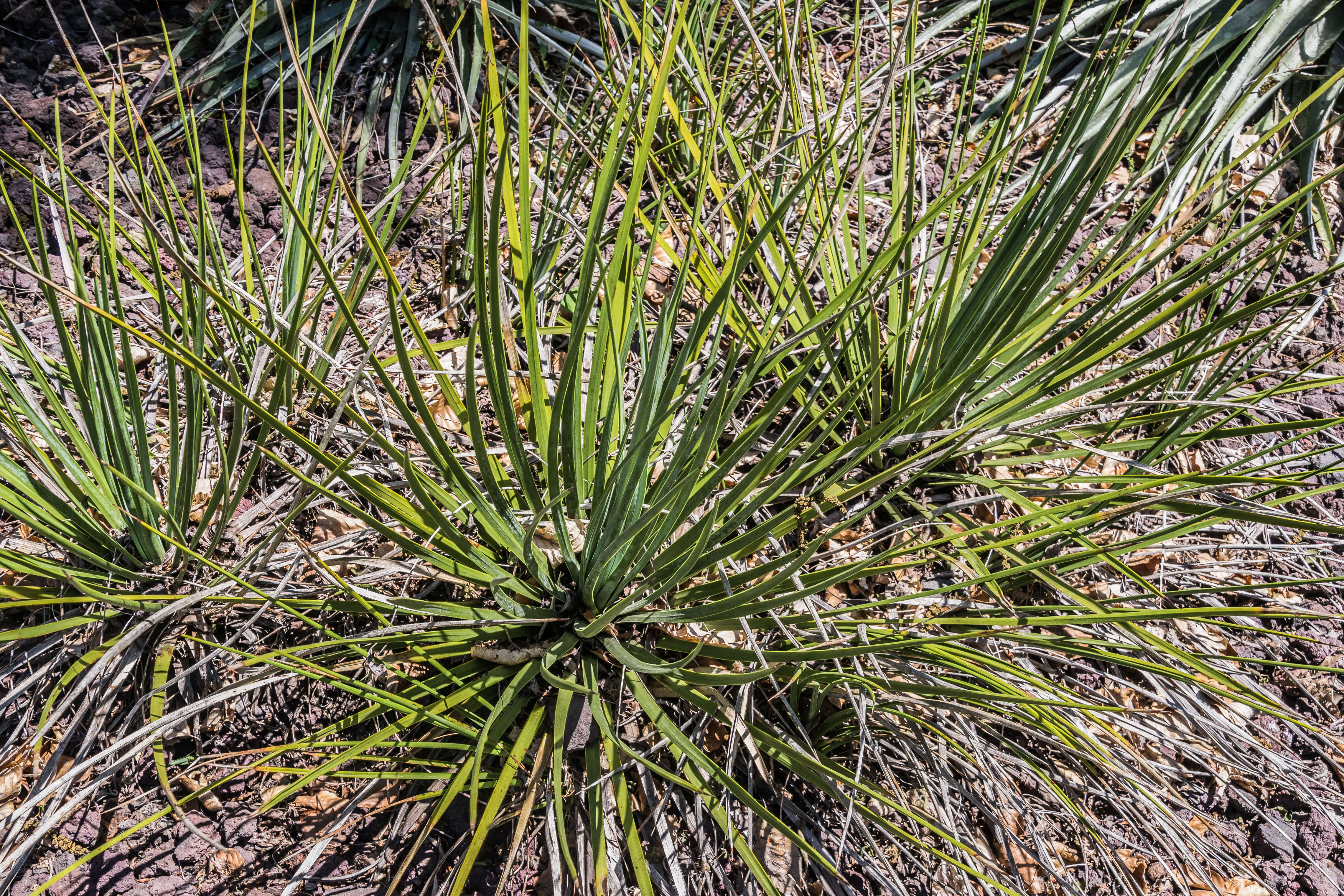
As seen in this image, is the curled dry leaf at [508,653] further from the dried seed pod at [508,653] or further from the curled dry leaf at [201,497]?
the curled dry leaf at [201,497]

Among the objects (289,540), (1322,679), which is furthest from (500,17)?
(1322,679)

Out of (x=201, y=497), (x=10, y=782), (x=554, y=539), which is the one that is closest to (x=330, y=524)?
(x=201, y=497)

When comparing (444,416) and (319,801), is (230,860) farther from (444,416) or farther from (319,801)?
(444,416)

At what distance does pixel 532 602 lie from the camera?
1104 mm

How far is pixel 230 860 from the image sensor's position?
1.04 metres

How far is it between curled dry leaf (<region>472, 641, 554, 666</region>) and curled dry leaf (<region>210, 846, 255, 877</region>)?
0.39 m

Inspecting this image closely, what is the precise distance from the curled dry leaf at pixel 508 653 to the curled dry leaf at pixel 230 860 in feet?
1.29

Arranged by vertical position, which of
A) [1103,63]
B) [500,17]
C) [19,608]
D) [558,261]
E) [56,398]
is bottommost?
[19,608]

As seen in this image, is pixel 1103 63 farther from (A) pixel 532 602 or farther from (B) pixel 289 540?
(B) pixel 289 540

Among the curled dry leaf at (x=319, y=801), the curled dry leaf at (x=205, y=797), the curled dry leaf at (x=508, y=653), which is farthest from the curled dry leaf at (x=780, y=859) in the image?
the curled dry leaf at (x=205, y=797)

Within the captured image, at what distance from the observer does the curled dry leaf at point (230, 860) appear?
1.04m

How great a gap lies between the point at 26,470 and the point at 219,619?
0.30 m

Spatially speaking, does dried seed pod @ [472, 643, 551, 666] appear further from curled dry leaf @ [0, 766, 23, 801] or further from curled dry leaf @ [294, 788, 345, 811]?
curled dry leaf @ [0, 766, 23, 801]

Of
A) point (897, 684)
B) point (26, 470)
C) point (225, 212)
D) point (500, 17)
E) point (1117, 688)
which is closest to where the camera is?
point (897, 684)
